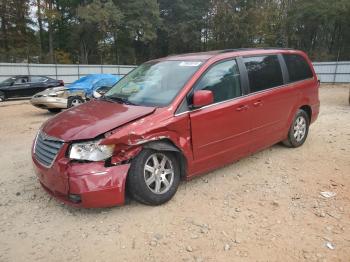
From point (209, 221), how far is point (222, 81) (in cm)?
189

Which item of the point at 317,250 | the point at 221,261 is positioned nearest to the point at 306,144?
the point at 317,250

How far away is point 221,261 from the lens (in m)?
2.94

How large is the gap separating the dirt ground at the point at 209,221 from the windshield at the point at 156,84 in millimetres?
1248

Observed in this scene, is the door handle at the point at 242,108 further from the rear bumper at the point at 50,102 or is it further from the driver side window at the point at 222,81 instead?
the rear bumper at the point at 50,102

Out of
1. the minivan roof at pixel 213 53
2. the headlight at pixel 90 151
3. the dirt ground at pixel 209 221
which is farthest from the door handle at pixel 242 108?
the headlight at pixel 90 151

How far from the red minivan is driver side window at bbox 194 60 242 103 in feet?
0.05

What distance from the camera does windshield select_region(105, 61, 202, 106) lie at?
4195 mm

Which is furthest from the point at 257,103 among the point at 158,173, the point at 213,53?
the point at 158,173

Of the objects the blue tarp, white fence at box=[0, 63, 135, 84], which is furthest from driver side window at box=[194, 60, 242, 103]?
white fence at box=[0, 63, 135, 84]

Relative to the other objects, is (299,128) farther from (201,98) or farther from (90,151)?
(90,151)

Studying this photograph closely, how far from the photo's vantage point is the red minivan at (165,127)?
3525mm

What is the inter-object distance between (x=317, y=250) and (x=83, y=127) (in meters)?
2.63

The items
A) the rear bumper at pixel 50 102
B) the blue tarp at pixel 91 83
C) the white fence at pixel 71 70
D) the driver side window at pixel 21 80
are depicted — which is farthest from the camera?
the white fence at pixel 71 70

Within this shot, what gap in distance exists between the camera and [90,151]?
3.51 m
